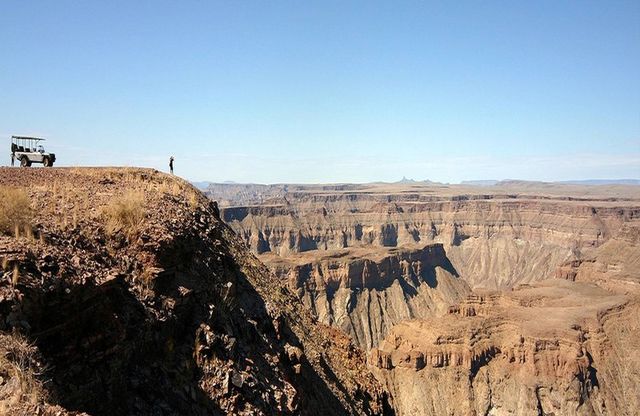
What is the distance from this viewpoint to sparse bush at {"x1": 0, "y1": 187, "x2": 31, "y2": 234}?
754cm

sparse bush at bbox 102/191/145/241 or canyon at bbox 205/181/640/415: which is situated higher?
sparse bush at bbox 102/191/145/241

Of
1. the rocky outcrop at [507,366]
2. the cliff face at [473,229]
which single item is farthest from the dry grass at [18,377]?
the cliff face at [473,229]

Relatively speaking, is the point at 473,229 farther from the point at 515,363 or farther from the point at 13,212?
the point at 13,212

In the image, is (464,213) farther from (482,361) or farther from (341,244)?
(482,361)

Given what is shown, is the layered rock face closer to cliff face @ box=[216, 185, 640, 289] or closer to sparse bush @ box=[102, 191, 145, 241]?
sparse bush @ box=[102, 191, 145, 241]

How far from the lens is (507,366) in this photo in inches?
1956

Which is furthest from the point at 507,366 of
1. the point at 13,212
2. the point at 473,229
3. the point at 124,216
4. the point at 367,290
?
the point at 473,229

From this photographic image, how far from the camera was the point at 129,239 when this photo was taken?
29.7 feet

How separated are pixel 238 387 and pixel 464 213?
163 meters

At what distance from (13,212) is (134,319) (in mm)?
2739

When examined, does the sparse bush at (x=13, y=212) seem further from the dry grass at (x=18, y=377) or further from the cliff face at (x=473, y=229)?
the cliff face at (x=473, y=229)

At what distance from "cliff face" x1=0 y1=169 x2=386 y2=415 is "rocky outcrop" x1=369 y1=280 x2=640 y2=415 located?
37368mm

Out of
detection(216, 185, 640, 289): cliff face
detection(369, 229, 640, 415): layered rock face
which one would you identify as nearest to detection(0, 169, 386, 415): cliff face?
detection(369, 229, 640, 415): layered rock face

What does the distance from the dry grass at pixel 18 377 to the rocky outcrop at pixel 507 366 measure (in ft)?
149
